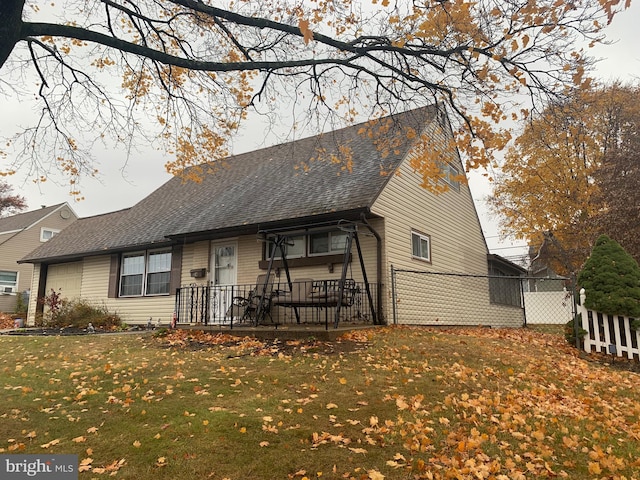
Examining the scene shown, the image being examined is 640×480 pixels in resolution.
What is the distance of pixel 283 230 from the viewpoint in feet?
39.3

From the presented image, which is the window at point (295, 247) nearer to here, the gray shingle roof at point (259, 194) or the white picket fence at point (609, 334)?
the gray shingle roof at point (259, 194)

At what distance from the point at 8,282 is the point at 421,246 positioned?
27.4m

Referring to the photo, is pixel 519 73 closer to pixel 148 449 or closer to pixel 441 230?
pixel 148 449

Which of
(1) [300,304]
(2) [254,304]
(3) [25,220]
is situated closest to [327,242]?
(2) [254,304]

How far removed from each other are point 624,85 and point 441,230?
511 inches

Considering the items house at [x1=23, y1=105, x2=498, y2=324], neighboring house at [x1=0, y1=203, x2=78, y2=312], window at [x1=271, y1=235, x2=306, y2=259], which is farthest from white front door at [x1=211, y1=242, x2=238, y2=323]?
neighboring house at [x1=0, y1=203, x2=78, y2=312]

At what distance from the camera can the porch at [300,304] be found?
9703 mm

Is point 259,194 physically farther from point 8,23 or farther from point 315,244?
point 8,23

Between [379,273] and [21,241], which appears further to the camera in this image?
[21,241]

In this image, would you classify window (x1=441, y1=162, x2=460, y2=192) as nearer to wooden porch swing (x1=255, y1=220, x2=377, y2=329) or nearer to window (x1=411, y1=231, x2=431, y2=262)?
window (x1=411, y1=231, x2=431, y2=262)

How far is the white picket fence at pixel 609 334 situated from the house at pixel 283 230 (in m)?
4.13

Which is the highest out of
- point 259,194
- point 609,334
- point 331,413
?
point 259,194

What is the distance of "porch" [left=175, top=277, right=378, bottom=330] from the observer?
9703mm

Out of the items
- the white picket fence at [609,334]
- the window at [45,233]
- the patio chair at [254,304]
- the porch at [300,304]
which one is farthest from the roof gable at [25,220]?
the white picket fence at [609,334]
